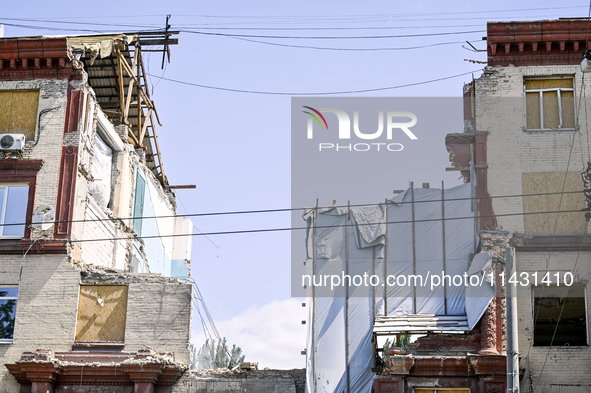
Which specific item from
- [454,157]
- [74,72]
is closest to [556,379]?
[454,157]

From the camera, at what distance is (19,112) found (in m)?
24.6

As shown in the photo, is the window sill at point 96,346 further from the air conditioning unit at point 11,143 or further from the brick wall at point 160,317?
the air conditioning unit at point 11,143

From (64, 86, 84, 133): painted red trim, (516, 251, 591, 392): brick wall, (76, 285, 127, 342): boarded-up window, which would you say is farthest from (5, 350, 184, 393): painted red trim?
(516, 251, 591, 392): brick wall

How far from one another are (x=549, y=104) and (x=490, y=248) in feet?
16.1

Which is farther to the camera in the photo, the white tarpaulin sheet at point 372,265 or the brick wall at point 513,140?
the brick wall at point 513,140

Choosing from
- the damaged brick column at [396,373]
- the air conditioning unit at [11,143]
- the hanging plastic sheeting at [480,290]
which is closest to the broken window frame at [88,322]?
the air conditioning unit at [11,143]

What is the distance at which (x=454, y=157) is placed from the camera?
2497cm

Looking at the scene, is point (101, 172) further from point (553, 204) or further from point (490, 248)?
point (553, 204)

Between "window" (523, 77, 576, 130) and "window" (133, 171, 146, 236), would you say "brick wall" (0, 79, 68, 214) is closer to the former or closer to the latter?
"window" (133, 171, 146, 236)

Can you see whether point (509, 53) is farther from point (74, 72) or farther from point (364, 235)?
point (74, 72)

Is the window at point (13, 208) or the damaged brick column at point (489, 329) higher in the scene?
the window at point (13, 208)

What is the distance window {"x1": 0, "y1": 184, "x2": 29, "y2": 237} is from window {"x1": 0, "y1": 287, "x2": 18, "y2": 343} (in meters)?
1.63

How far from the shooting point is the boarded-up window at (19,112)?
2439cm

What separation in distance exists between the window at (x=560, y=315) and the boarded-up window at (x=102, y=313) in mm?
11168
